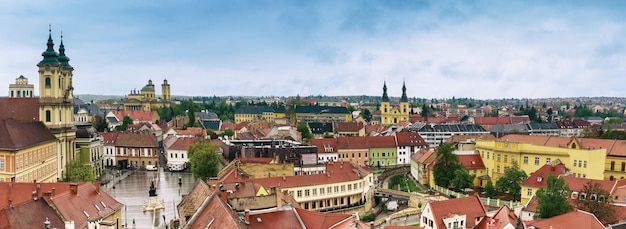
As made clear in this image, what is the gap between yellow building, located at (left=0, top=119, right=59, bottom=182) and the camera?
44.3 m

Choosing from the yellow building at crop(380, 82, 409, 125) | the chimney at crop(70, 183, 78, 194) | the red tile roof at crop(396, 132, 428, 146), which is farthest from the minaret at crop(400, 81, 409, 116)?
the chimney at crop(70, 183, 78, 194)

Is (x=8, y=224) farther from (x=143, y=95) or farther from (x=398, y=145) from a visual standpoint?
(x=143, y=95)

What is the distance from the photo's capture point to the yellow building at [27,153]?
145 feet

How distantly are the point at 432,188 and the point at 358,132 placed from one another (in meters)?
50.3

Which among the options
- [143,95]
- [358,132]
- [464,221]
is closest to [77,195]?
[464,221]

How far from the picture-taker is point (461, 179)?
5250cm

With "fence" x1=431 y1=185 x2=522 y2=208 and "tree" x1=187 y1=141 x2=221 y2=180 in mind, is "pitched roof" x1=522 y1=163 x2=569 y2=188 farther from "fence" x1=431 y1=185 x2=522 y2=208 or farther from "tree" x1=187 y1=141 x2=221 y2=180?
"tree" x1=187 y1=141 x2=221 y2=180

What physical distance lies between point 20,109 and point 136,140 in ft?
72.3

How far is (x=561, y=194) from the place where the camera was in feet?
116

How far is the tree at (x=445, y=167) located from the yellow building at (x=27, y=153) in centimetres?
3925

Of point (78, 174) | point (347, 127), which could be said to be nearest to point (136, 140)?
point (78, 174)

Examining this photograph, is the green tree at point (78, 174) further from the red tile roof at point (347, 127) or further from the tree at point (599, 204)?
the red tile roof at point (347, 127)

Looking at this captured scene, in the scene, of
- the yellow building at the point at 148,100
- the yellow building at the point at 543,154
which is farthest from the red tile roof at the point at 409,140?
the yellow building at the point at 148,100

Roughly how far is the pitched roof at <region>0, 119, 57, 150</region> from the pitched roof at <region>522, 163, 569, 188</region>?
44126 mm
